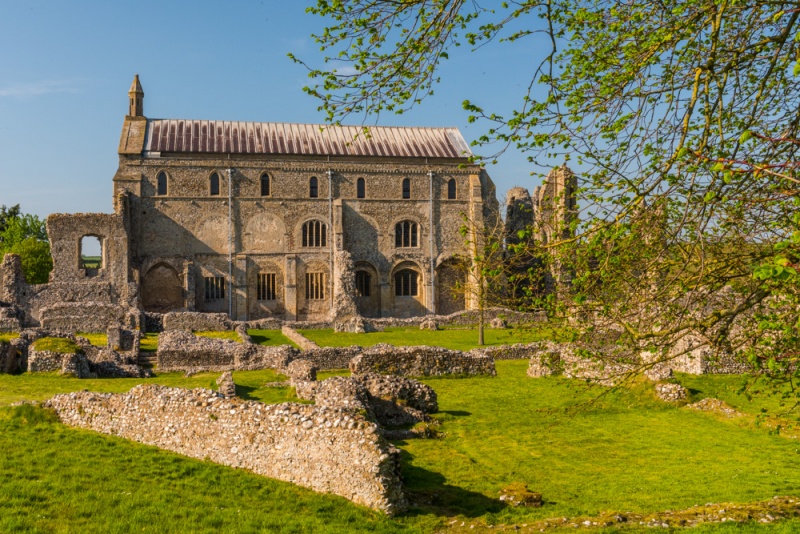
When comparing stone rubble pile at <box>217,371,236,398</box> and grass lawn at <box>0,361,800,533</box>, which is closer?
grass lawn at <box>0,361,800,533</box>

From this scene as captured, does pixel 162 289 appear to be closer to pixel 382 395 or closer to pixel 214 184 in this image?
pixel 214 184

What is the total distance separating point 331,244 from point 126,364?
76.9ft

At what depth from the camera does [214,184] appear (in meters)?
44.5

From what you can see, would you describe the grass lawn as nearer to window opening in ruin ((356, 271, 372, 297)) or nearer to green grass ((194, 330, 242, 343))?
green grass ((194, 330, 242, 343))

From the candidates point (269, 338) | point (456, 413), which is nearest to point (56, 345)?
point (269, 338)

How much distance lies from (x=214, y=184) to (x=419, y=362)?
27.1 m

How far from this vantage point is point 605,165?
25.0 feet

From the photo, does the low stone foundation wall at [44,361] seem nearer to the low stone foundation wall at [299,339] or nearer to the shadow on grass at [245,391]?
the shadow on grass at [245,391]

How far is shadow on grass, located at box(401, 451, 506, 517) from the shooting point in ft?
31.8

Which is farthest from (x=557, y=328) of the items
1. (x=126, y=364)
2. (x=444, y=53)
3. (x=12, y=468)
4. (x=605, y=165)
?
(x=126, y=364)

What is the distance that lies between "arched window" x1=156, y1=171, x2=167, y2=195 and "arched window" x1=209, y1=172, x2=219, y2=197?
277 centimetres

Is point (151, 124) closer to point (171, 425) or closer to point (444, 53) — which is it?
point (171, 425)

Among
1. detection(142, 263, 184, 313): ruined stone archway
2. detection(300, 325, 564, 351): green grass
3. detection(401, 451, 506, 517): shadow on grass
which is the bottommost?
detection(401, 451, 506, 517): shadow on grass

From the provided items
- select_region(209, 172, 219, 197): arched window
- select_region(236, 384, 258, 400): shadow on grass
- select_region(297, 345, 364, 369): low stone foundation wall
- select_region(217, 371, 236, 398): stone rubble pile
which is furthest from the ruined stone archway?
select_region(217, 371, 236, 398): stone rubble pile
